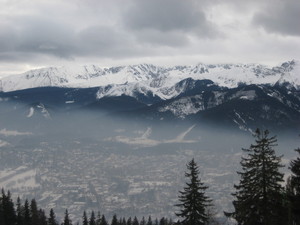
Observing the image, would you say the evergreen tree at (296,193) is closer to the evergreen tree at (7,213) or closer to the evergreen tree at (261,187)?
the evergreen tree at (261,187)

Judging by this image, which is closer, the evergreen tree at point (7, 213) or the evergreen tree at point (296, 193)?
the evergreen tree at point (296, 193)

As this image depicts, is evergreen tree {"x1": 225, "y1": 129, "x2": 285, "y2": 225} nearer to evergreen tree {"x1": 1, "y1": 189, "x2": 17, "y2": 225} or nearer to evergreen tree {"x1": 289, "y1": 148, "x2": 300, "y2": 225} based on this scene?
evergreen tree {"x1": 289, "y1": 148, "x2": 300, "y2": 225}

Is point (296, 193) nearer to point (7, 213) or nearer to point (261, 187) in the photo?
point (261, 187)

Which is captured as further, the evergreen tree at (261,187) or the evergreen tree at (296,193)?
the evergreen tree at (261,187)

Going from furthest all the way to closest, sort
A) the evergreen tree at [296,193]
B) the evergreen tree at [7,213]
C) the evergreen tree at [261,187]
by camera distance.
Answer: the evergreen tree at [7,213] < the evergreen tree at [261,187] < the evergreen tree at [296,193]

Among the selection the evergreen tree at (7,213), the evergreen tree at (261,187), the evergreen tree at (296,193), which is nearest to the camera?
the evergreen tree at (296,193)

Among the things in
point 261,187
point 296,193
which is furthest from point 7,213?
point 296,193

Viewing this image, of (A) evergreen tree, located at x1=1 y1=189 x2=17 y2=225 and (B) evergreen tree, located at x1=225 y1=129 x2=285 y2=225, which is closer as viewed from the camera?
(B) evergreen tree, located at x1=225 y1=129 x2=285 y2=225

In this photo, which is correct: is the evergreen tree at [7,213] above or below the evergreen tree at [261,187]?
below

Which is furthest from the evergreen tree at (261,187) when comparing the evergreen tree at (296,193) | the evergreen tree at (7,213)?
the evergreen tree at (7,213)

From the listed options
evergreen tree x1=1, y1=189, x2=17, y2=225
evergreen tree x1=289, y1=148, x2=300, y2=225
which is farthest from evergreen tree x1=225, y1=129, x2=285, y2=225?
evergreen tree x1=1, y1=189, x2=17, y2=225
